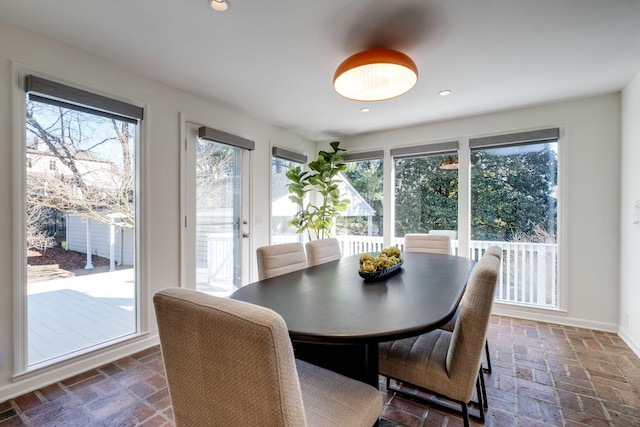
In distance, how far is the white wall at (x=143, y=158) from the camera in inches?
77.0

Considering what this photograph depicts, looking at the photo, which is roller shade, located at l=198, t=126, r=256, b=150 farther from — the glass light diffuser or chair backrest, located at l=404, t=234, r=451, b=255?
chair backrest, located at l=404, t=234, r=451, b=255

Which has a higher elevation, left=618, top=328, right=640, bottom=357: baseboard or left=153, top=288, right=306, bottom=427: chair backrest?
left=153, top=288, right=306, bottom=427: chair backrest

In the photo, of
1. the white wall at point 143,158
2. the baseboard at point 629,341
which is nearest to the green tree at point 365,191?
the white wall at point 143,158

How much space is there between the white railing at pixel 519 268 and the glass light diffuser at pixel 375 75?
221cm

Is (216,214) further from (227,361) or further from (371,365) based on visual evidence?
(227,361)

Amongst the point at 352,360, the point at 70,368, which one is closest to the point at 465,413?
the point at 352,360

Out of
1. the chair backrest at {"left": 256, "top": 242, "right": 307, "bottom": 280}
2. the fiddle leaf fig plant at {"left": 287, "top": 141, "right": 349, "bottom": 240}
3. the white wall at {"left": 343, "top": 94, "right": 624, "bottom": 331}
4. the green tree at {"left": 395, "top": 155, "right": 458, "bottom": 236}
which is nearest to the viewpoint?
the chair backrest at {"left": 256, "top": 242, "right": 307, "bottom": 280}

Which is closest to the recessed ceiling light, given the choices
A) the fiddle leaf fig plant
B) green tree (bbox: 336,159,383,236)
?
the fiddle leaf fig plant

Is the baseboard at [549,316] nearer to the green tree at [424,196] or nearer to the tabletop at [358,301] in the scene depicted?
the green tree at [424,196]

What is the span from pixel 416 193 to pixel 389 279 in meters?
2.57

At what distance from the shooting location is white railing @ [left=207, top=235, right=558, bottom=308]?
3.40 meters

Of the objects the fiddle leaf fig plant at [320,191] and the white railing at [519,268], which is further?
the fiddle leaf fig plant at [320,191]

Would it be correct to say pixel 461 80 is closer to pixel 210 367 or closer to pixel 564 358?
pixel 564 358

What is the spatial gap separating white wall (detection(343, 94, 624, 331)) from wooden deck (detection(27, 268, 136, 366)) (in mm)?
4164
